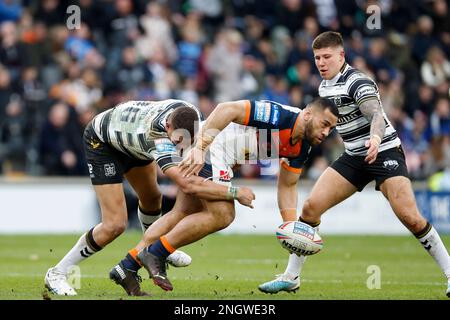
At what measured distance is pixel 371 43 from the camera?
80.6 feet

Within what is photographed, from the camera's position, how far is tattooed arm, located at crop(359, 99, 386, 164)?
10.2 meters

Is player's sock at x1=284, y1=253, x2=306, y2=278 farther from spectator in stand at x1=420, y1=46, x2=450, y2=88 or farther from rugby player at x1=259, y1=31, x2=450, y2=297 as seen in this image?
spectator in stand at x1=420, y1=46, x2=450, y2=88

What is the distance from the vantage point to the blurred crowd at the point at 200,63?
2056 centimetres

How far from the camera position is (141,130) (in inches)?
405

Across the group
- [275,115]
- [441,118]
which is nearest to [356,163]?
[275,115]

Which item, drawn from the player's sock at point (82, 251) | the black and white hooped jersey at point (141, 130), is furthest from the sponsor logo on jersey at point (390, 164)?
the player's sock at point (82, 251)

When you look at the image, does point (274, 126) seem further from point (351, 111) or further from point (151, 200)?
point (151, 200)

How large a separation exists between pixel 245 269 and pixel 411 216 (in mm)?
3811

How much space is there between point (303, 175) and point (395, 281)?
9.55 metres

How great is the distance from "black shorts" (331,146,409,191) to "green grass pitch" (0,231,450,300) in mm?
1222

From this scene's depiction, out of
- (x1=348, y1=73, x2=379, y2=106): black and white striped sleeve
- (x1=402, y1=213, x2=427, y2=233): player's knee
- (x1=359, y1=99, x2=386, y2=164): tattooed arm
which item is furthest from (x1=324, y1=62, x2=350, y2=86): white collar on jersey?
(x1=402, y1=213, x2=427, y2=233): player's knee

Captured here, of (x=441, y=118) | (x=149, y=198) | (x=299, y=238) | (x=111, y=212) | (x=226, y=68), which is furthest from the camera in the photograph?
(x=441, y=118)

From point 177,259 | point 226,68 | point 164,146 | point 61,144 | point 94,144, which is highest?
point 164,146

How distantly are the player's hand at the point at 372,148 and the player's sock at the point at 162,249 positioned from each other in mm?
2127
